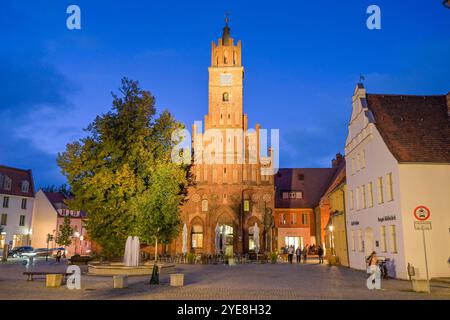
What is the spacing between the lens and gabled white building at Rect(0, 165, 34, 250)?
2175 inches

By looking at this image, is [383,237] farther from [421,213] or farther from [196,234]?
[196,234]

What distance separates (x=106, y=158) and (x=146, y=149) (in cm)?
288

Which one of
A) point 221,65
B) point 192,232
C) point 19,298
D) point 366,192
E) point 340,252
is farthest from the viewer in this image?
point 221,65

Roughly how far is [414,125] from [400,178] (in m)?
4.67

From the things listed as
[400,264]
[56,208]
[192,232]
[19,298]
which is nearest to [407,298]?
[400,264]

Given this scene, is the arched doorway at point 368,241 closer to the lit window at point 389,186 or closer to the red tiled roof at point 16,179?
the lit window at point 389,186

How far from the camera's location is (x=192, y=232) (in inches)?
1866

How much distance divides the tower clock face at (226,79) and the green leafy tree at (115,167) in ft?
80.0

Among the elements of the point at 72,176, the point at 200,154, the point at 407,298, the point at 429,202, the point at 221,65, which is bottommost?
the point at 407,298

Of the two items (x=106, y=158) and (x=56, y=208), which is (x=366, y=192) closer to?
(x=106, y=158)

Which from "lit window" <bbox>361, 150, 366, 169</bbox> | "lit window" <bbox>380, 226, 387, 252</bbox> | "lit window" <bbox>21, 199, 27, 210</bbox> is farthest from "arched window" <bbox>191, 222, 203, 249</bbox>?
"lit window" <bbox>21, 199, 27, 210</bbox>

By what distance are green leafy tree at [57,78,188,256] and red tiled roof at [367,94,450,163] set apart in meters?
13.8

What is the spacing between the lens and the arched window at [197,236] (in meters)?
47.3

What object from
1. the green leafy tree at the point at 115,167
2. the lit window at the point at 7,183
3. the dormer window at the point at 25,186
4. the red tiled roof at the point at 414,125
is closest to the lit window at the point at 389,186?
the red tiled roof at the point at 414,125
